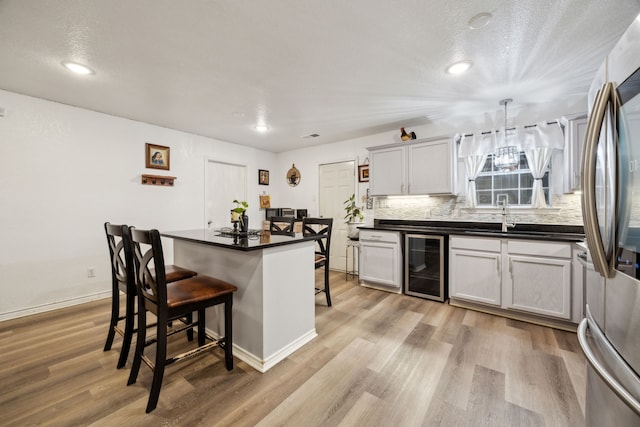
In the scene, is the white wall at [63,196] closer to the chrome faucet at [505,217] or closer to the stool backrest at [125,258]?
the stool backrest at [125,258]

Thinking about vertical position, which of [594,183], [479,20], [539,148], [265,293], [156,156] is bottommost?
[265,293]

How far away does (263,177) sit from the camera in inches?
216

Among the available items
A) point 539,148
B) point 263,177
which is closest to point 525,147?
point 539,148

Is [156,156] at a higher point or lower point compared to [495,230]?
higher

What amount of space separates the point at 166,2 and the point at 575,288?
155 inches

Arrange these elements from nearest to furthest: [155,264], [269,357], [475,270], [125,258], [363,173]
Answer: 1. [155,264]
2. [125,258]
3. [269,357]
4. [475,270]
5. [363,173]

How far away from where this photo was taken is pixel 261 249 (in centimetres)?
184

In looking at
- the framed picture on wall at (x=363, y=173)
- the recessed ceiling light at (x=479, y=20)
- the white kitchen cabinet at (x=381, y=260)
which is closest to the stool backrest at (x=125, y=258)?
the recessed ceiling light at (x=479, y=20)

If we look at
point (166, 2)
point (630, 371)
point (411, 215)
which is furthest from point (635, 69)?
point (411, 215)

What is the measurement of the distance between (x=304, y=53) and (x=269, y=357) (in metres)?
2.38

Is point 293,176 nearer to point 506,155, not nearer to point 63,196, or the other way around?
point 63,196

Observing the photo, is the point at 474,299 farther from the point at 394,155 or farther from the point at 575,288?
the point at 394,155

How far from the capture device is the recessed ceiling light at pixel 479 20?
5.45ft

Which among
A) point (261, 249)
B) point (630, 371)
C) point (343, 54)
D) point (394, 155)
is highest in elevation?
point (343, 54)
